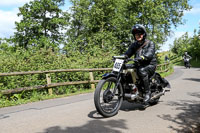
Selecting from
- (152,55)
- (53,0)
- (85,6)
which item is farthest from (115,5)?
(152,55)

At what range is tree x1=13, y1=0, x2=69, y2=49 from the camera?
32438mm

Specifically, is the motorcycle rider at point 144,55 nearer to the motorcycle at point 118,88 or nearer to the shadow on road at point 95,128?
the motorcycle at point 118,88

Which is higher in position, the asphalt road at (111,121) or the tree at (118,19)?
the tree at (118,19)

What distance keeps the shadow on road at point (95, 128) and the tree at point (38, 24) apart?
2919 cm

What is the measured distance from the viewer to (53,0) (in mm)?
35719

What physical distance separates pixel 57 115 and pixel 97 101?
1.29 m

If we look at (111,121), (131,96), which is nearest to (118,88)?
(131,96)

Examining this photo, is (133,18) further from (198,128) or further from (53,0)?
(198,128)

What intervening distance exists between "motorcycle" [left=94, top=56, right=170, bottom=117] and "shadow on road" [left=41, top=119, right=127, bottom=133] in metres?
0.37

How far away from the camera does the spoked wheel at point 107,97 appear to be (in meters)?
4.46

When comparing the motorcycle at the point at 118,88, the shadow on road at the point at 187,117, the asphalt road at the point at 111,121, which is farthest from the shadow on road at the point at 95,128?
the shadow on road at the point at 187,117

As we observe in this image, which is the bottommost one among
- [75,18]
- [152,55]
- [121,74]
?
[121,74]

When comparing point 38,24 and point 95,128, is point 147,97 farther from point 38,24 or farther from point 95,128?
point 38,24

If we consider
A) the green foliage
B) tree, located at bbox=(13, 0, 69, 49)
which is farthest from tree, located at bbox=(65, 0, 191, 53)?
the green foliage
